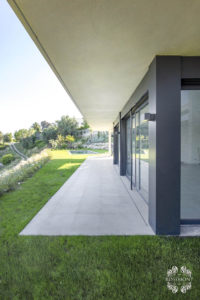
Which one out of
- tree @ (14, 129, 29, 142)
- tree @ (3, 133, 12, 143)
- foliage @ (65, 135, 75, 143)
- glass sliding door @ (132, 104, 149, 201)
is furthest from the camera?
tree @ (3, 133, 12, 143)

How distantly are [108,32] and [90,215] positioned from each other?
3.56 m

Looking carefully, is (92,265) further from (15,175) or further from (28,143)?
(28,143)

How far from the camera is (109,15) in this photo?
189 cm

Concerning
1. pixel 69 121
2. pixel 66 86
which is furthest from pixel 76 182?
pixel 69 121

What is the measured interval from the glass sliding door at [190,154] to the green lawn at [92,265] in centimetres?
64

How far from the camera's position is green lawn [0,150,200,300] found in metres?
1.88

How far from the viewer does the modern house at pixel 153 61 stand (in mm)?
→ 1846

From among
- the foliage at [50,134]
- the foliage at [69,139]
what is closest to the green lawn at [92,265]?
the foliage at [69,139]

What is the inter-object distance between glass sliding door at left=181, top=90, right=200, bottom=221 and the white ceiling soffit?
86 centimetres

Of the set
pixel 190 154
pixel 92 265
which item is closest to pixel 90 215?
pixel 92 265

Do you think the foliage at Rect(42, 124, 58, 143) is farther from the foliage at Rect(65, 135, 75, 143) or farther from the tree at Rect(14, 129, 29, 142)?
the tree at Rect(14, 129, 29, 142)

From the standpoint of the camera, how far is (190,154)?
10.3 feet

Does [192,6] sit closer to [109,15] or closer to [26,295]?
[109,15]

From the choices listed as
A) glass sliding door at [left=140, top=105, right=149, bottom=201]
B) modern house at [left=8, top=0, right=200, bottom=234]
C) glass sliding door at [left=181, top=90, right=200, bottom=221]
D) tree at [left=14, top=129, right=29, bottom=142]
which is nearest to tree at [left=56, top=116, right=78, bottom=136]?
tree at [left=14, top=129, right=29, bottom=142]
